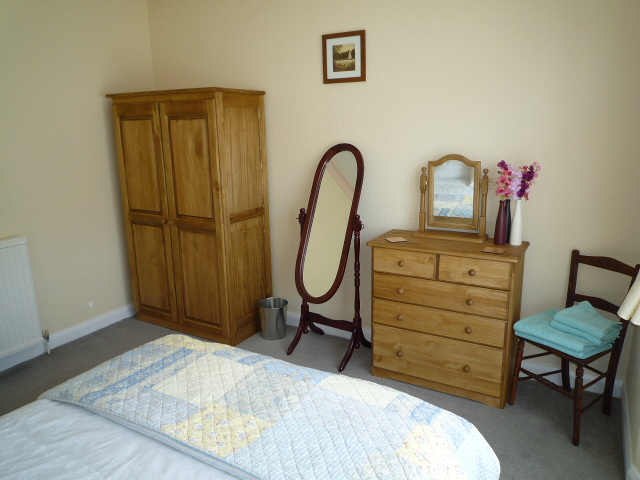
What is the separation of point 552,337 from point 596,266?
21.5 inches

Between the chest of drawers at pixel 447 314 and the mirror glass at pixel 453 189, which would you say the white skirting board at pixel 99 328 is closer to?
the chest of drawers at pixel 447 314

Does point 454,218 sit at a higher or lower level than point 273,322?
higher

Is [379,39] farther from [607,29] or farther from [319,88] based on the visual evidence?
[607,29]

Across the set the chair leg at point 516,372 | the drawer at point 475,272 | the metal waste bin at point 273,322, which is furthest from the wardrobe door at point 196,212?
the chair leg at point 516,372

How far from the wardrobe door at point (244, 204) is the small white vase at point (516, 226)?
5.87ft

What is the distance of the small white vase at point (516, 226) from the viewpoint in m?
2.67

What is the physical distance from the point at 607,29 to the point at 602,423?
6.65 ft

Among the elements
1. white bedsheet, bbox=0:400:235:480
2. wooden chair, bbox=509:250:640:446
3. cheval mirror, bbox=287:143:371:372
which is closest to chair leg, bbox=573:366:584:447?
wooden chair, bbox=509:250:640:446

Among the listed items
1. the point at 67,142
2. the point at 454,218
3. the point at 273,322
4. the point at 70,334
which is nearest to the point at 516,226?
the point at 454,218

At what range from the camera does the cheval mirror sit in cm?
318

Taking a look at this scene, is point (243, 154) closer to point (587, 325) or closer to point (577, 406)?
point (587, 325)

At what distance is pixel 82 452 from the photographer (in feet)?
4.45

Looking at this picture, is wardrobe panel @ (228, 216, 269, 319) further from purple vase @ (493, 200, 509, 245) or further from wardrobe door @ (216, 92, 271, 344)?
purple vase @ (493, 200, 509, 245)

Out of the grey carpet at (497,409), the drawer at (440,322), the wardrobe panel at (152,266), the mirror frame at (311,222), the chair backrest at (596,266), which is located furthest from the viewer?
the wardrobe panel at (152,266)
